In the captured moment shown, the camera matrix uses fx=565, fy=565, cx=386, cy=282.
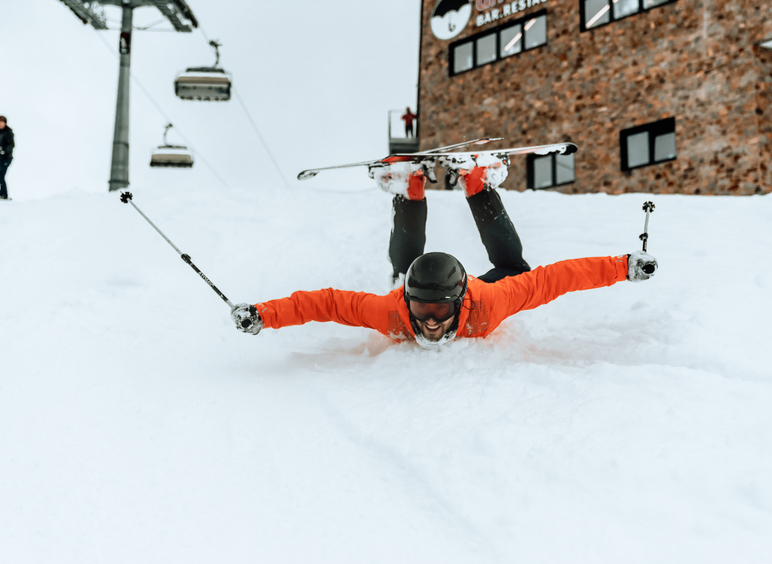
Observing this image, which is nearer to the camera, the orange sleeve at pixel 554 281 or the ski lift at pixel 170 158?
the orange sleeve at pixel 554 281

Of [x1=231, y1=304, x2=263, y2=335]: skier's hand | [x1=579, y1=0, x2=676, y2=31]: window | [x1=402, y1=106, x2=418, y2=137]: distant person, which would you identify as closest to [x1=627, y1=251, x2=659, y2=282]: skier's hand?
[x1=231, y1=304, x2=263, y2=335]: skier's hand

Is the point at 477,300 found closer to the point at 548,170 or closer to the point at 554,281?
the point at 554,281

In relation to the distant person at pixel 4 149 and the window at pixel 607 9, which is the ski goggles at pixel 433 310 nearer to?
the distant person at pixel 4 149

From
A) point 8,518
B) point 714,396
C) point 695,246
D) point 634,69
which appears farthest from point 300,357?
point 634,69

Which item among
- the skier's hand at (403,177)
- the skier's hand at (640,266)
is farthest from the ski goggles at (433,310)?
the skier's hand at (403,177)

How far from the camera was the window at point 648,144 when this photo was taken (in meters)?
11.7

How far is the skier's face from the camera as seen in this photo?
3213 millimetres

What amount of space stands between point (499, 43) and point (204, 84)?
25.0 ft

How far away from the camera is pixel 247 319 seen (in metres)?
3.13

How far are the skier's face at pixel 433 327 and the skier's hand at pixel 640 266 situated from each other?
108 cm

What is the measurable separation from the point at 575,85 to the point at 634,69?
1.32 m

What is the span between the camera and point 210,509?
6.56ft

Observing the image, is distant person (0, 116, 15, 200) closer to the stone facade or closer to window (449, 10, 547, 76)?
the stone facade

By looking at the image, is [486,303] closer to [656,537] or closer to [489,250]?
[489,250]
